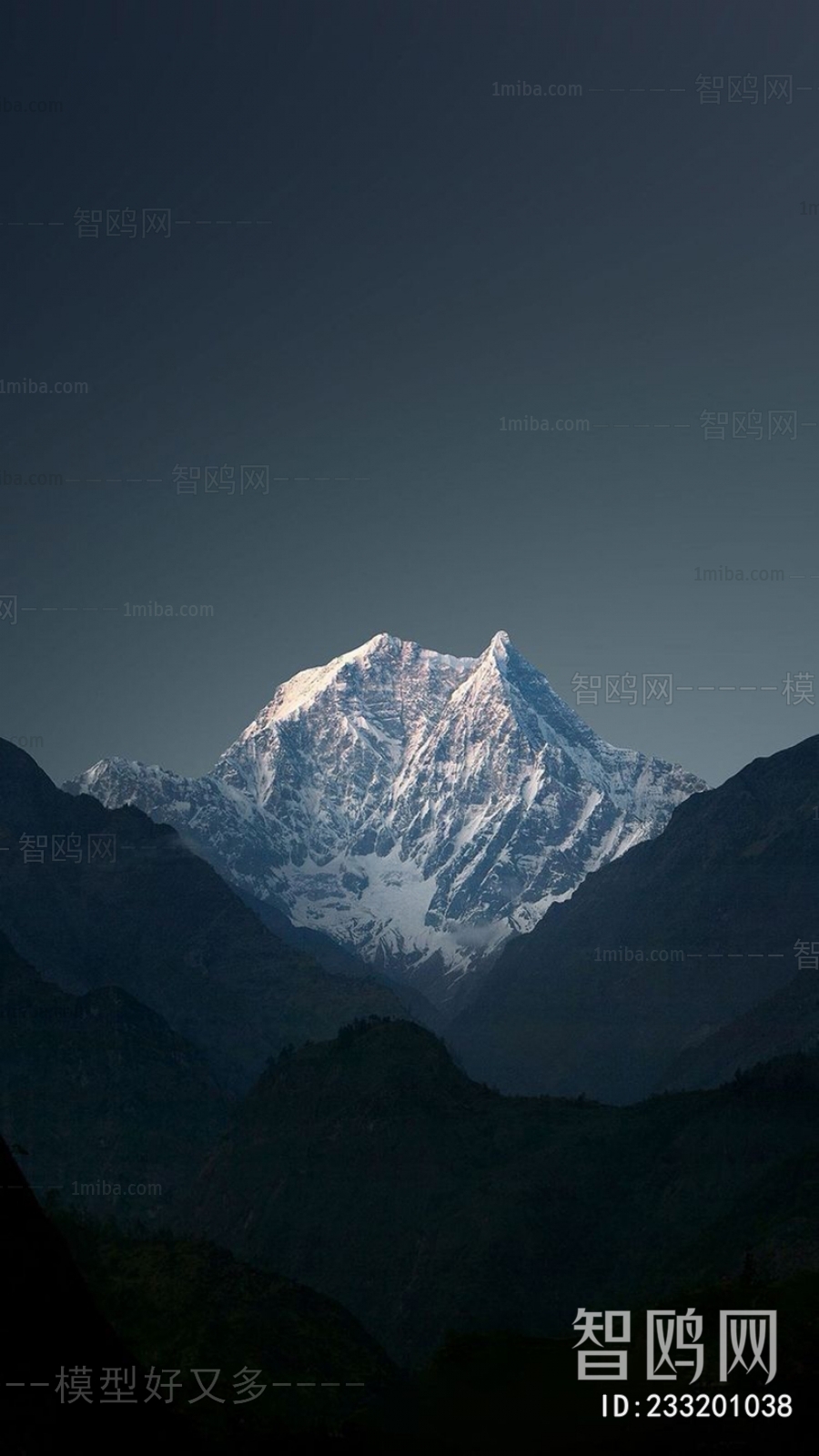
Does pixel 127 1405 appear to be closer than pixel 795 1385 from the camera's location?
Yes

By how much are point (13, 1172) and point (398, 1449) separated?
62.2 m

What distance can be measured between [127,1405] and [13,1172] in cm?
1404

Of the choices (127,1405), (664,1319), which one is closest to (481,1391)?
(664,1319)

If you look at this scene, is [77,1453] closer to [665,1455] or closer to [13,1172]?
[13,1172]

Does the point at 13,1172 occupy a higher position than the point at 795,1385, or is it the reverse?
the point at 13,1172

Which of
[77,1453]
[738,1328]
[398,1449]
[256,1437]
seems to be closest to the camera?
[77,1453]

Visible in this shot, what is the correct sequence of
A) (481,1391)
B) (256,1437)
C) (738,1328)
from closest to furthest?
(256,1437), (738,1328), (481,1391)

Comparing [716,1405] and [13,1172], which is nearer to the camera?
[13,1172]

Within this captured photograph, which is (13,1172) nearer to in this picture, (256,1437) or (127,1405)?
(127,1405)

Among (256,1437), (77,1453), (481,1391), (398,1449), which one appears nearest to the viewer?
(77,1453)

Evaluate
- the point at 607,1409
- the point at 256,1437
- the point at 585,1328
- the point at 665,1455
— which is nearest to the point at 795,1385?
the point at 607,1409

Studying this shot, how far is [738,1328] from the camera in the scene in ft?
565

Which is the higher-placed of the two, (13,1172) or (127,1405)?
(13,1172)

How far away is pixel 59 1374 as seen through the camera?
97562 mm
